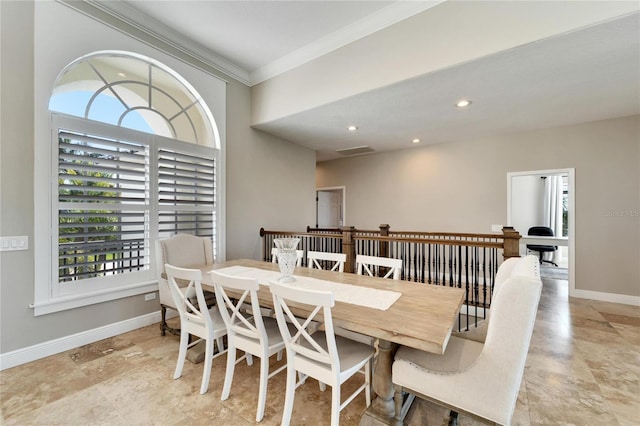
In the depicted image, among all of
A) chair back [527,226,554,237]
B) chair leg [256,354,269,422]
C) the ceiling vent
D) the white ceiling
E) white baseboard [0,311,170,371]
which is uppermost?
the white ceiling

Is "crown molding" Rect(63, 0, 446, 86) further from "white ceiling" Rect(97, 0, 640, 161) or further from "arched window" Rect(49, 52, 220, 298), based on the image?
"arched window" Rect(49, 52, 220, 298)

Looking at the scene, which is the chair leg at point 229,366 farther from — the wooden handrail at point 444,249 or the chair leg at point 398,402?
the wooden handrail at point 444,249

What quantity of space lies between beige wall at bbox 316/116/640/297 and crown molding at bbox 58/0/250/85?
12.4ft

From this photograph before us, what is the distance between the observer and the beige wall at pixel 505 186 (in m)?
3.97

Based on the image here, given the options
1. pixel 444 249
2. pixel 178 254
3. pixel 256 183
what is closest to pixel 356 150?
pixel 256 183

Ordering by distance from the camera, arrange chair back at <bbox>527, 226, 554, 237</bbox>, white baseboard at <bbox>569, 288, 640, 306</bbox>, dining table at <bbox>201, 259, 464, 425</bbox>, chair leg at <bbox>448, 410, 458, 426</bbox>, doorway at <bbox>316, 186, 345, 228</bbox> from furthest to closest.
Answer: doorway at <bbox>316, 186, 345, 228</bbox> < chair back at <bbox>527, 226, 554, 237</bbox> < white baseboard at <bbox>569, 288, 640, 306</bbox> < chair leg at <bbox>448, 410, 458, 426</bbox> < dining table at <bbox>201, 259, 464, 425</bbox>

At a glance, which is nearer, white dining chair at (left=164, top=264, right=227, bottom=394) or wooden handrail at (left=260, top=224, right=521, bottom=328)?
white dining chair at (left=164, top=264, right=227, bottom=394)

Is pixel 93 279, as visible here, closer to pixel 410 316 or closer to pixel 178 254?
pixel 178 254

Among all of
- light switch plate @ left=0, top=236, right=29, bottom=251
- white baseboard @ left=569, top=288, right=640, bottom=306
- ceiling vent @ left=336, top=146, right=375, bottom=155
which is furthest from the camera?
ceiling vent @ left=336, top=146, right=375, bottom=155

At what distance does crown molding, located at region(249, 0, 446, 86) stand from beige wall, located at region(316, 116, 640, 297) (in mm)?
3184

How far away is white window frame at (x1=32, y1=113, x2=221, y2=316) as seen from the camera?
2408mm

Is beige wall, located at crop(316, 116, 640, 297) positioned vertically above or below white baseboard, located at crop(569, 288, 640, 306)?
above

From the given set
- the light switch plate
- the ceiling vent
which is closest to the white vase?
the light switch plate

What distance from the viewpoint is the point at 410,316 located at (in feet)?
4.83
